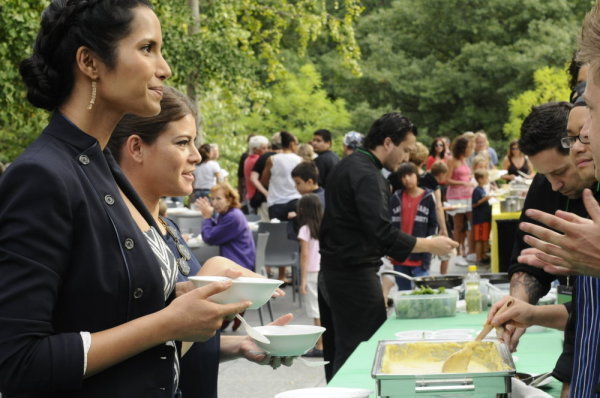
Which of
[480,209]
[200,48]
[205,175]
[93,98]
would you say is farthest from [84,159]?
[200,48]

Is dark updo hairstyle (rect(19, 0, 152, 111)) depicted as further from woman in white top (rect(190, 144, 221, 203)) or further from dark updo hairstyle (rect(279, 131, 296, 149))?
woman in white top (rect(190, 144, 221, 203))

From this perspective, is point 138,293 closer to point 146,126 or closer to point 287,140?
point 146,126

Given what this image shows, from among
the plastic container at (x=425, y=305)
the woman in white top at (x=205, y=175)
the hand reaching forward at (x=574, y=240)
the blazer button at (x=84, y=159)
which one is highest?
the blazer button at (x=84, y=159)

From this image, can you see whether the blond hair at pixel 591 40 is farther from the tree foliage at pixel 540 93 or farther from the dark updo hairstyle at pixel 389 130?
the tree foliage at pixel 540 93

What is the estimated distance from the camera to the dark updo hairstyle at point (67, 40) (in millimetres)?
1833

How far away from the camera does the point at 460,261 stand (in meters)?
13.3

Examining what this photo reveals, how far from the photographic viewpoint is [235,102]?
18.5 meters

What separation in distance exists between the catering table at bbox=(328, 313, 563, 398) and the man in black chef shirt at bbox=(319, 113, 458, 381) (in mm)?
592

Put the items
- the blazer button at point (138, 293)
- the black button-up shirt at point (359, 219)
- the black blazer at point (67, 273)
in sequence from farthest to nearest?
the black button-up shirt at point (359, 219) < the blazer button at point (138, 293) < the black blazer at point (67, 273)

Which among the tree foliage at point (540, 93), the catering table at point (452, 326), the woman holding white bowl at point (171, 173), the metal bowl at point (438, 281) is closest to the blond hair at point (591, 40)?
the woman holding white bowl at point (171, 173)

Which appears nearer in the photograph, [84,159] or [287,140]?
[84,159]

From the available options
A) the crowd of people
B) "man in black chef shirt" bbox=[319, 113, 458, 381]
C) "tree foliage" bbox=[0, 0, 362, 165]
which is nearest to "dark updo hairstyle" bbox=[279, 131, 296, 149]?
"tree foliage" bbox=[0, 0, 362, 165]

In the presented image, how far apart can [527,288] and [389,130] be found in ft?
6.36

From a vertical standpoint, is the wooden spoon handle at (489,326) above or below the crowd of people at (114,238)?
below
